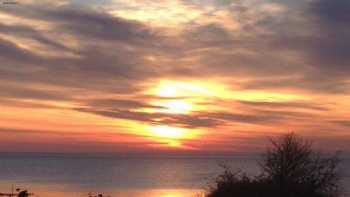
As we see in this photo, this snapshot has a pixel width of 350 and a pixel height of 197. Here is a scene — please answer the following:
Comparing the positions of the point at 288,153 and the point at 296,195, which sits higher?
the point at 288,153

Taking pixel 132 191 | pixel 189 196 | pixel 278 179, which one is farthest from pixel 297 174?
pixel 132 191

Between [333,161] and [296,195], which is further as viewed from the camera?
[333,161]

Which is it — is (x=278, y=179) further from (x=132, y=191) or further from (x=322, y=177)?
(x=132, y=191)

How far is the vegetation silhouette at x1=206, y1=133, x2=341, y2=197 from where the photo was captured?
29.4m

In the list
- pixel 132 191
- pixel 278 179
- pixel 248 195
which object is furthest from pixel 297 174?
pixel 132 191

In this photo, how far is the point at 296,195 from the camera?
96.0 feet

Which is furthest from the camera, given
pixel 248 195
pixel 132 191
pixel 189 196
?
pixel 132 191

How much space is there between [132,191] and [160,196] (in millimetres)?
14184

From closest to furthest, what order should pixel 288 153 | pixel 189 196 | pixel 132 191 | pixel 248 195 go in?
pixel 248 195 → pixel 288 153 → pixel 189 196 → pixel 132 191

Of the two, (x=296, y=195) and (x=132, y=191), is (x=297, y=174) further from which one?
(x=132, y=191)

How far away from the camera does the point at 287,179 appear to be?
30406 millimetres

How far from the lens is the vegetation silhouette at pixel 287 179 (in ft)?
96.4

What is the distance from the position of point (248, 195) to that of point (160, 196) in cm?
6985

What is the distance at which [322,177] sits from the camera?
30906 mm
